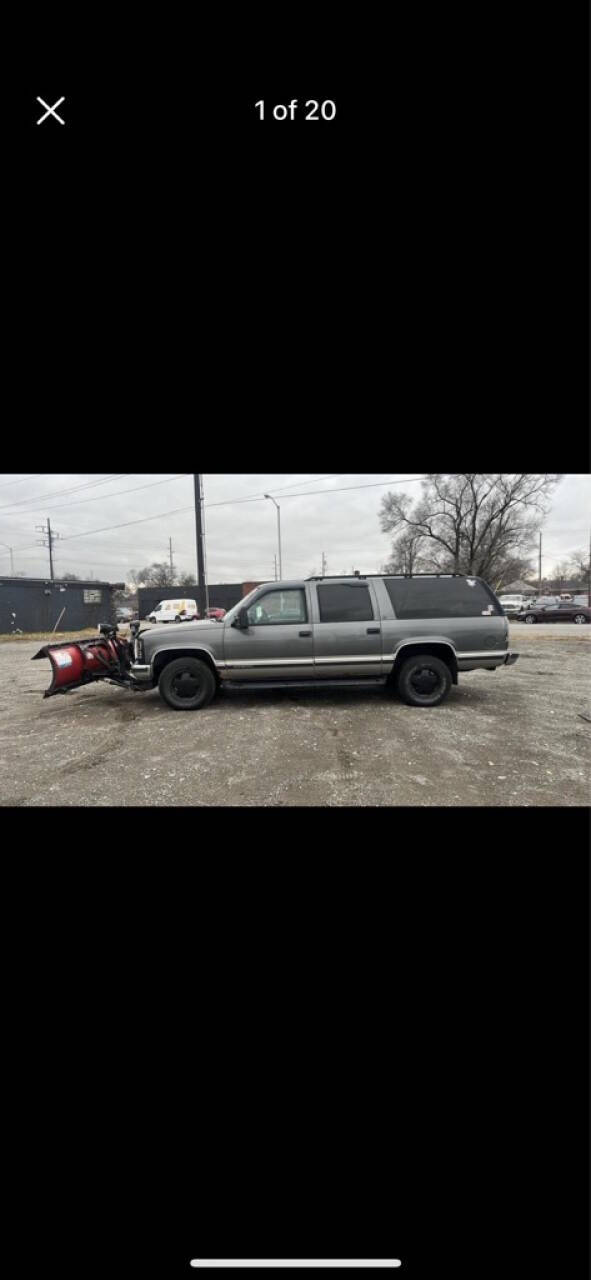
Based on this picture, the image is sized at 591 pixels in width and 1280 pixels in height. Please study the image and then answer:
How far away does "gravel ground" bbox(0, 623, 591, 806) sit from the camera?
2881 millimetres

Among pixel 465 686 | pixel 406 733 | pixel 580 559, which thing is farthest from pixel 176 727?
pixel 580 559

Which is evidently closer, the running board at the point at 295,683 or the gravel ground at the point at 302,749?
the gravel ground at the point at 302,749

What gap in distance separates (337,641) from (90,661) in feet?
9.89

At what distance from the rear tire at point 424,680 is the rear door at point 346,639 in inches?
12.7

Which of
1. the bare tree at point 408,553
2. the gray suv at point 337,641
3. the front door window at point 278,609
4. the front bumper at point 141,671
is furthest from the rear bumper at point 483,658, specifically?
the bare tree at point 408,553

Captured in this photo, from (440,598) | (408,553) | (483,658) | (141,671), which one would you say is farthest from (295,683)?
(408,553)

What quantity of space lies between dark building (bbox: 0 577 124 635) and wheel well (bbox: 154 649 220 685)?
55.3 feet

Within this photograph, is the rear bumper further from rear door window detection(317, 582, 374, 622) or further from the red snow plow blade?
the red snow plow blade

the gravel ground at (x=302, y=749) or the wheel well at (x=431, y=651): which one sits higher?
the wheel well at (x=431, y=651)

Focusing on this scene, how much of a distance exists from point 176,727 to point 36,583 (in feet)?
72.0

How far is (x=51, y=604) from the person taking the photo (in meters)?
22.8

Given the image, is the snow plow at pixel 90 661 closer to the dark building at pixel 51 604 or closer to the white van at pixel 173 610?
the dark building at pixel 51 604

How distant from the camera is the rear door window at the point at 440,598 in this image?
4945mm

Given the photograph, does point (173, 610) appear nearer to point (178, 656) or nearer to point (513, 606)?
point (513, 606)
